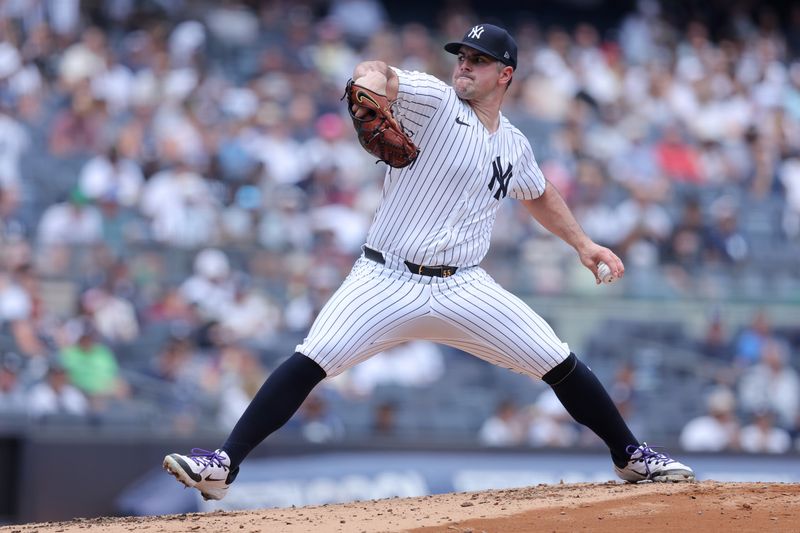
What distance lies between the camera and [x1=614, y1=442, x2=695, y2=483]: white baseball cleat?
5.00 m

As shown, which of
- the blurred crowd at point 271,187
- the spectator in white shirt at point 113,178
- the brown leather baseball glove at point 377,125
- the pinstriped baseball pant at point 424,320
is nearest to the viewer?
the brown leather baseball glove at point 377,125

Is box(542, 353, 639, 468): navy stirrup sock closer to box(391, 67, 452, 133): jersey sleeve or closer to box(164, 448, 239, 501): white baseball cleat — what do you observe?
box(391, 67, 452, 133): jersey sleeve

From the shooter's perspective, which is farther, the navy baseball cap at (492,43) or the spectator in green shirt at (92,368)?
the spectator in green shirt at (92,368)

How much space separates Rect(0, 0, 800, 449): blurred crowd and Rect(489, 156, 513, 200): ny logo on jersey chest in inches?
164

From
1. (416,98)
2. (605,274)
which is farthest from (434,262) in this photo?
(605,274)

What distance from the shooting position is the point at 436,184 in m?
4.49

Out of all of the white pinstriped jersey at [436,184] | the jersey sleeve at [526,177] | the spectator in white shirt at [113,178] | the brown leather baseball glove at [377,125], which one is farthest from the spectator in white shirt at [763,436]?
the brown leather baseball glove at [377,125]

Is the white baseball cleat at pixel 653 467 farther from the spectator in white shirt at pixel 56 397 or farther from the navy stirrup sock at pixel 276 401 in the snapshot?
the spectator in white shirt at pixel 56 397

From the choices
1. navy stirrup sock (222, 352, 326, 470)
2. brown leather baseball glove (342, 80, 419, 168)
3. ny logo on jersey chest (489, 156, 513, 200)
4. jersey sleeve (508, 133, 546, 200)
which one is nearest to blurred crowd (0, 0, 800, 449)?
navy stirrup sock (222, 352, 326, 470)

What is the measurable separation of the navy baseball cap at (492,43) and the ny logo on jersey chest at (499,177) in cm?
37

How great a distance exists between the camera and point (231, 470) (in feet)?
14.6

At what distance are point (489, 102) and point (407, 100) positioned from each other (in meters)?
0.39

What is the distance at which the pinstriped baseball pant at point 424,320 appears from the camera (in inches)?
173

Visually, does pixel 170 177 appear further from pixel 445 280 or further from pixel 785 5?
pixel 785 5
